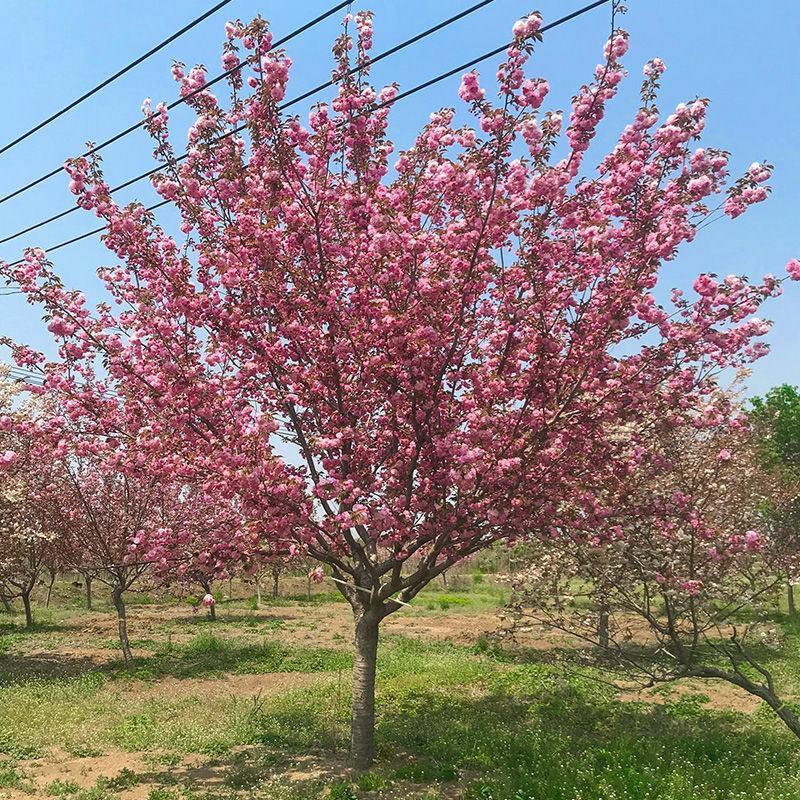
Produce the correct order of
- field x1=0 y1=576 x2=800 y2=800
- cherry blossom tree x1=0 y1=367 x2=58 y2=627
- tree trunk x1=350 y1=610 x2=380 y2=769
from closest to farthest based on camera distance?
1. field x1=0 y1=576 x2=800 y2=800
2. tree trunk x1=350 y1=610 x2=380 y2=769
3. cherry blossom tree x1=0 y1=367 x2=58 y2=627

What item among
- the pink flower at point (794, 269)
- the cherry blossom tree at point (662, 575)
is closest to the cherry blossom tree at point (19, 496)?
the cherry blossom tree at point (662, 575)

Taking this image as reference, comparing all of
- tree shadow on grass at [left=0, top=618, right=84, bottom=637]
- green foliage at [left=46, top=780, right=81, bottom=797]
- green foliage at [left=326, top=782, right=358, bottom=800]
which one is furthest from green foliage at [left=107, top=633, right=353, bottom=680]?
green foliage at [left=326, top=782, right=358, bottom=800]

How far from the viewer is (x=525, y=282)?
8492mm

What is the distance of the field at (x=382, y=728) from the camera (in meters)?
9.36

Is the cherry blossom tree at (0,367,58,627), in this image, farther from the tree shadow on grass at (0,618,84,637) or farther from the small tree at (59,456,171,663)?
the tree shadow on grass at (0,618,84,637)

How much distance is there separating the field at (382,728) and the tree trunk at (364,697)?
440 millimetres

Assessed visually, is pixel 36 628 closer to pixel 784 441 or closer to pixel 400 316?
pixel 400 316

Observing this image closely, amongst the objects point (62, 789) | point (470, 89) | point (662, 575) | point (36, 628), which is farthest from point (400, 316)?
point (36, 628)

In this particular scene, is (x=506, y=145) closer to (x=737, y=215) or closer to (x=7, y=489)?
(x=737, y=215)

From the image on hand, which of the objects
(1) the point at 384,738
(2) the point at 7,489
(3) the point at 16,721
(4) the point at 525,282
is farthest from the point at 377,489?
(2) the point at 7,489

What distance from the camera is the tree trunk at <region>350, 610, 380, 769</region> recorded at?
34.6 ft

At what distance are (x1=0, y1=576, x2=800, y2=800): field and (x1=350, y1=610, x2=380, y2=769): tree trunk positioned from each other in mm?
440

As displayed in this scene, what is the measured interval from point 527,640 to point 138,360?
18.7m

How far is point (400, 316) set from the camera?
8.27 meters
